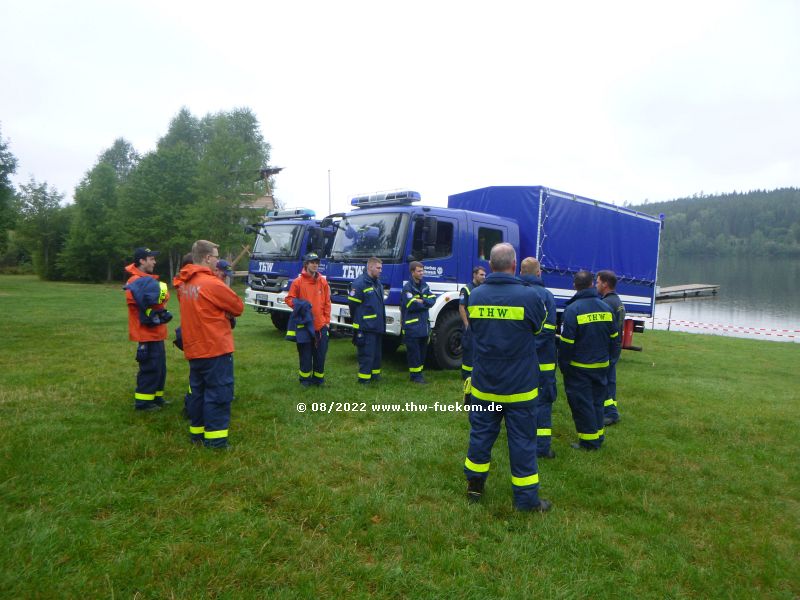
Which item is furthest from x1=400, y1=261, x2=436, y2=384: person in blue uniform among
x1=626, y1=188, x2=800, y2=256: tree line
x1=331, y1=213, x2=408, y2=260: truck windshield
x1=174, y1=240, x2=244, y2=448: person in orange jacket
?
x1=626, y1=188, x2=800, y2=256: tree line

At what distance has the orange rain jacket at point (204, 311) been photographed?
398 cm

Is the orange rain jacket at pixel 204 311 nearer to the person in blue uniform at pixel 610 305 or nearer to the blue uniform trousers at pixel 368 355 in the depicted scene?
the blue uniform trousers at pixel 368 355

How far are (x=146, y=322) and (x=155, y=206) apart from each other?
2914 cm

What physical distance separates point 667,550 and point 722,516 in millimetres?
801

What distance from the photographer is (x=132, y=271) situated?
5082mm

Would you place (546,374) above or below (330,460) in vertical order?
above

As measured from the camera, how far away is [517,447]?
3.36 meters

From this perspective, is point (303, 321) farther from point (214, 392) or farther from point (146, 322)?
point (214, 392)

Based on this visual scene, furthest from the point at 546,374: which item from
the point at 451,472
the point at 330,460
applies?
the point at 330,460

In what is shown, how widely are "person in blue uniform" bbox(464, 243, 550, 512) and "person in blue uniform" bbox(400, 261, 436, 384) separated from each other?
10.1 ft

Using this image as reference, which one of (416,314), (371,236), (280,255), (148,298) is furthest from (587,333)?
(280,255)

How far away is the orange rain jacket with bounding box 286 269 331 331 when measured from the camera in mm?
6160

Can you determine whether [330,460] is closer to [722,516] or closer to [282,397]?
[282,397]

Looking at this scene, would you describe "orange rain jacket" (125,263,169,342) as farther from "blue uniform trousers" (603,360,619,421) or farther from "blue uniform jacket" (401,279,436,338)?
"blue uniform trousers" (603,360,619,421)
